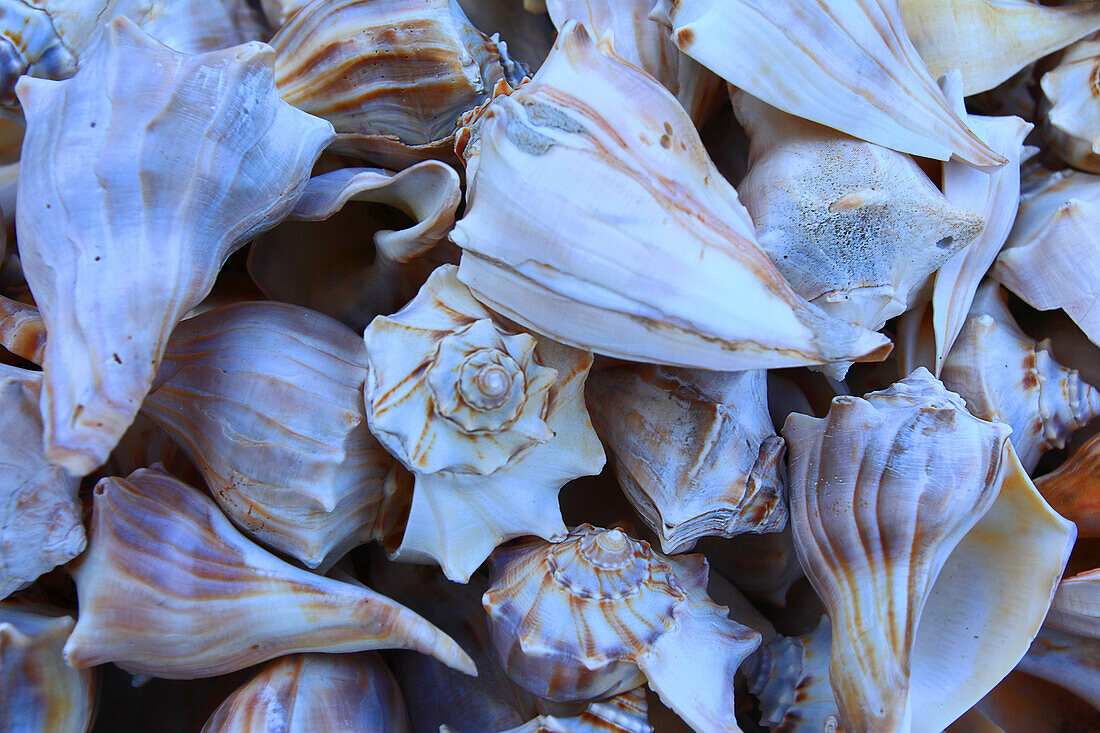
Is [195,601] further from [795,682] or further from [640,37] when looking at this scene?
[640,37]

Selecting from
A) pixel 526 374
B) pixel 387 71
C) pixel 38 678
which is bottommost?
pixel 38 678

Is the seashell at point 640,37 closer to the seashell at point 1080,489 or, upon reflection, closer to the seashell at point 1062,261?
the seashell at point 1062,261

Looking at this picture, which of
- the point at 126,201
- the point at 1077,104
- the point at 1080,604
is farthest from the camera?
the point at 1077,104

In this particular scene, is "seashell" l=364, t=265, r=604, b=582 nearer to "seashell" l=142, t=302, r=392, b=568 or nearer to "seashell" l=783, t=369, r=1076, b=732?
"seashell" l=142, t=302, r=392, b=568

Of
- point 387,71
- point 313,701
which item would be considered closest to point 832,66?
point 387,71

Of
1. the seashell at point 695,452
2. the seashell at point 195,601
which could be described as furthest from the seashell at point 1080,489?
the seashell at point 195,601

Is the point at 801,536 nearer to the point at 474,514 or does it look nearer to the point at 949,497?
the point at 949,497

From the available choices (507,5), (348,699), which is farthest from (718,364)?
(507,5)

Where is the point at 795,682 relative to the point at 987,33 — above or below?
below
